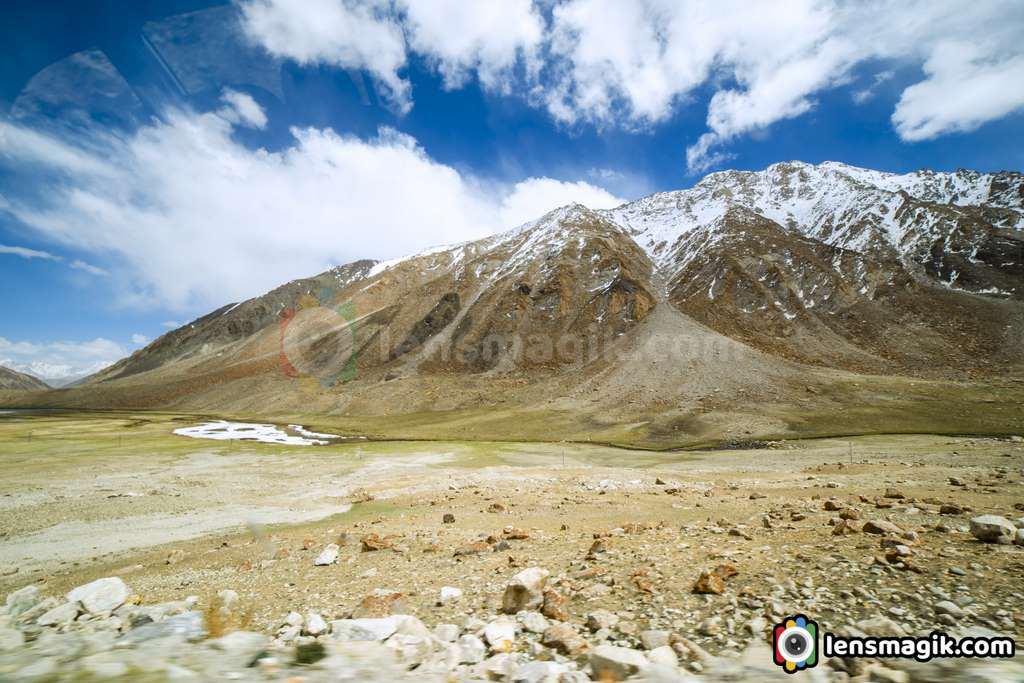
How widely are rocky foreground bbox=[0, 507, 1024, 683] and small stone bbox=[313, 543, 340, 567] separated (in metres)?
3.73

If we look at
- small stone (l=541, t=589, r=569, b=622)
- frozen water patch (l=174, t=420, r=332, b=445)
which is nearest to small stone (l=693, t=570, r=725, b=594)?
small stone (l=541, t=589, r=569, b=622)

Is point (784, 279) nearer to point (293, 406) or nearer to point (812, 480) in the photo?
point (812, 480)

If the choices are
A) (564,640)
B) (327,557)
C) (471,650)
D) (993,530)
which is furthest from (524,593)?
(993,530)

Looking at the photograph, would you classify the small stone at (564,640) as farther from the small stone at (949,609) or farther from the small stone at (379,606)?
the small stone at (949,609)

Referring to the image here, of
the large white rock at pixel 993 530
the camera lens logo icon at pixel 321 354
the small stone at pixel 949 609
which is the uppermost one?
the camera lens logo icon at pixel 321 354

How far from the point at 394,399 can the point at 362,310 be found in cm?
9477

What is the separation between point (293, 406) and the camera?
12619 cm

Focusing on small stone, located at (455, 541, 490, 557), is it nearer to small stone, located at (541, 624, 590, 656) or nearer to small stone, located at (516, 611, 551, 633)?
small stone, located at (516, 611, 551, 633)

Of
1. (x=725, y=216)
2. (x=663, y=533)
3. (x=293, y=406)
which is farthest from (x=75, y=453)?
(x=725, y=216)

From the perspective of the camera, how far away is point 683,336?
370 feet

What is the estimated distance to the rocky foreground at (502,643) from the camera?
196 inches

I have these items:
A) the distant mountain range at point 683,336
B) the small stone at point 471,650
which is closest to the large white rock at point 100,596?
the small stone at point 471,650

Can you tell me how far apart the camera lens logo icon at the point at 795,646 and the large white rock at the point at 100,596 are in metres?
Answer: 11.7

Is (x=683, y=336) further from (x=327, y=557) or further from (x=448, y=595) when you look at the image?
(x=448, y=595)
